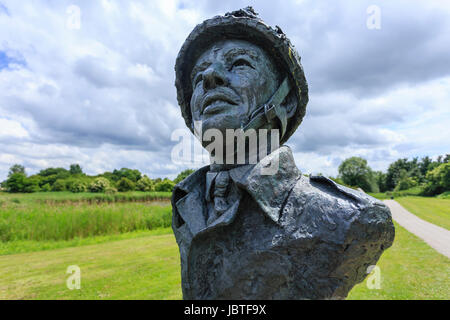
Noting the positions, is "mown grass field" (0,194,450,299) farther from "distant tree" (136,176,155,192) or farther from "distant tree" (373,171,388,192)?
"distant tree" (373,171,388,192)

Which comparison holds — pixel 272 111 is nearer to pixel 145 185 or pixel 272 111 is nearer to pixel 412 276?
pixel 412 276

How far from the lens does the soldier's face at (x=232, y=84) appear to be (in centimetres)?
203

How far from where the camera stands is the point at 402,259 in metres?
5.98

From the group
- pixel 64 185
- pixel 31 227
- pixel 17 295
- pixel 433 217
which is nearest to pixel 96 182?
pixel 64 185

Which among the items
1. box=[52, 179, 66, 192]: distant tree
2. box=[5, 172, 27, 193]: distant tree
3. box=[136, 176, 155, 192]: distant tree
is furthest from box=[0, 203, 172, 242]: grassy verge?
box=[5, 172, 27, 193]: distant tree

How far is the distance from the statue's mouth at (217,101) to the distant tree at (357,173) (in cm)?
5035

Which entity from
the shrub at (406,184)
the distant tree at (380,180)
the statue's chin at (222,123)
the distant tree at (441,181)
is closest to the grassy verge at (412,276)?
the statue's chin at (222,123)

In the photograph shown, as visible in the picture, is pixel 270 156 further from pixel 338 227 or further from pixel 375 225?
pixel 375 225

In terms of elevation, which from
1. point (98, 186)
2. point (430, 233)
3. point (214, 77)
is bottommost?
point (430, 233)

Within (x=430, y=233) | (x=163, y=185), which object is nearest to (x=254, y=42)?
(x=430, y=233)

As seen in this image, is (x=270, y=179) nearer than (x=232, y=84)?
Yes

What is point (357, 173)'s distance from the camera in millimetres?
48438

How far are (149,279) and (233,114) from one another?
217 inches

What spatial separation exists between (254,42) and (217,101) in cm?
65
